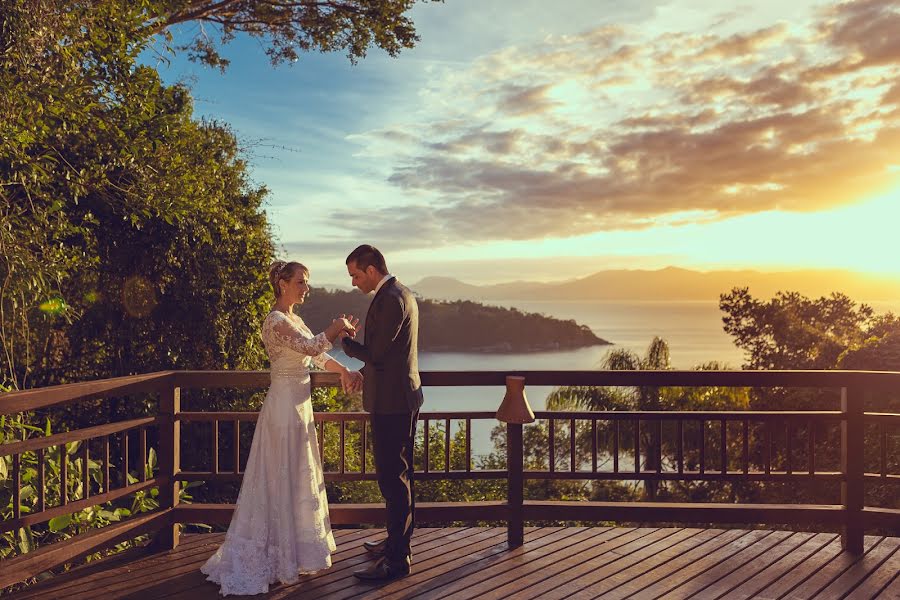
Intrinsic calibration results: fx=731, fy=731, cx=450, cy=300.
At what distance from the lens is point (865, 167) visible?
955 inches

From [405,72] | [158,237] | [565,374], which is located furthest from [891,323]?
[158,237]

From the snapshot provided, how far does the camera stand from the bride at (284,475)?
12.4 ft

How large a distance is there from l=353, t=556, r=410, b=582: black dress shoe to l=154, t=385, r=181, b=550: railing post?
50.8 inches

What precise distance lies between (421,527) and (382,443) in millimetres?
1566

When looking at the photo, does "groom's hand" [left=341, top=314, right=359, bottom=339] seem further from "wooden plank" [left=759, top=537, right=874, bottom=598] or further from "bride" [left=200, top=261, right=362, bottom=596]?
"wooden plank" [left=759, top=537, right=874, bottom=598]

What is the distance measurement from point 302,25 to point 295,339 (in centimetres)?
910

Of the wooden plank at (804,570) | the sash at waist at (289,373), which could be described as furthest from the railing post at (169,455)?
the wooden plank at (804,570)

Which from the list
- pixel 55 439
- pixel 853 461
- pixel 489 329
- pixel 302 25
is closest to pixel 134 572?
pixel 55 439

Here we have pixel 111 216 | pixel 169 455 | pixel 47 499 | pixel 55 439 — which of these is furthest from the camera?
pixel 111 216

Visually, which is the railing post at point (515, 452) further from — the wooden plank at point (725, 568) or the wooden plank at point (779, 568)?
the wooden plank at point (779, 568)

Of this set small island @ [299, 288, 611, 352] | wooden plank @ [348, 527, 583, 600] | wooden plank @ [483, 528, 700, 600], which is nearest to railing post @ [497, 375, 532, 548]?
wooden plank @ [348, 527, 583, 600]

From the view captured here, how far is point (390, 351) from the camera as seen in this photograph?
374cm

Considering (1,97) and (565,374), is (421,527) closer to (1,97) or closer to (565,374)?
(565,374)

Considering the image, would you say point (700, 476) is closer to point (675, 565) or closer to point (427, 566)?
point (675, 565)
